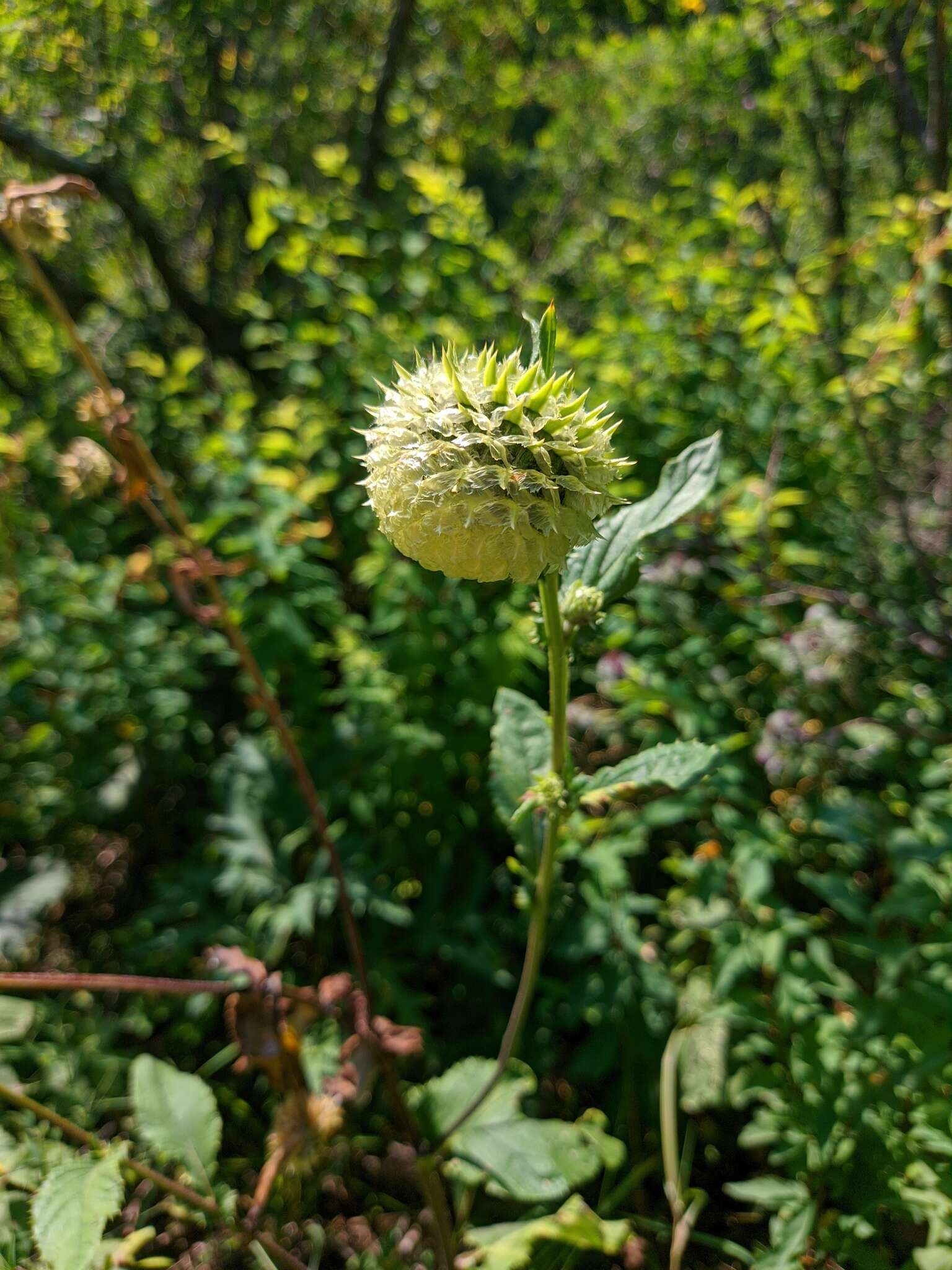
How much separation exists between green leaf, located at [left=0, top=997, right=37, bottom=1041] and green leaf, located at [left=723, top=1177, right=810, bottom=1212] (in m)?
1.66

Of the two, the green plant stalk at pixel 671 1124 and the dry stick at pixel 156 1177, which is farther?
the green plant stalk at pixel 671 1124

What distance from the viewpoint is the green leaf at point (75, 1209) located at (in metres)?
1.11

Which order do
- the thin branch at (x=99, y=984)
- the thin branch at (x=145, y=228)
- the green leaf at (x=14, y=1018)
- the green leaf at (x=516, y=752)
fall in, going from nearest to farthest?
the thin branch at (x=99, y=984) → the green leaf at (x=516, y=752) → the green leaf at (x=14, y=1018) → the thin branch at (x=145, y=228)

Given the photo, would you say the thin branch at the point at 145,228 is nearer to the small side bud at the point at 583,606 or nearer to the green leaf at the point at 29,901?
the green leaf at the point at 29,901

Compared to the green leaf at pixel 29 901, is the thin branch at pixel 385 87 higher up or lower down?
higher up

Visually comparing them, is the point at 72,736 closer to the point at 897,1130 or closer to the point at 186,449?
the point at 186,449

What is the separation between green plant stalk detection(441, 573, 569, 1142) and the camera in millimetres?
1053

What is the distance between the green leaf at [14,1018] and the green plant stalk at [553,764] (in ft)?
3.66

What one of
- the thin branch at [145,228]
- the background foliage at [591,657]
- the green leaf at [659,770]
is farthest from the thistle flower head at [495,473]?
the thin branch at [145,228]

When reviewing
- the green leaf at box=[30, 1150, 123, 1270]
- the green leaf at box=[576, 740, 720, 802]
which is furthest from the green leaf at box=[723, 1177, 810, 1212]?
the green leaf at box=[30, 1150, 123, 1270]

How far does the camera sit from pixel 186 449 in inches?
121

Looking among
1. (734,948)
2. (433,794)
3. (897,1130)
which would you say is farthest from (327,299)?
(897,1130)

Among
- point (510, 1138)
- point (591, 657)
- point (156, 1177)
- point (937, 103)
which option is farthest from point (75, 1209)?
point (937, 103)

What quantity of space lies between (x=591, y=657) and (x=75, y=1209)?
178 centimetres
